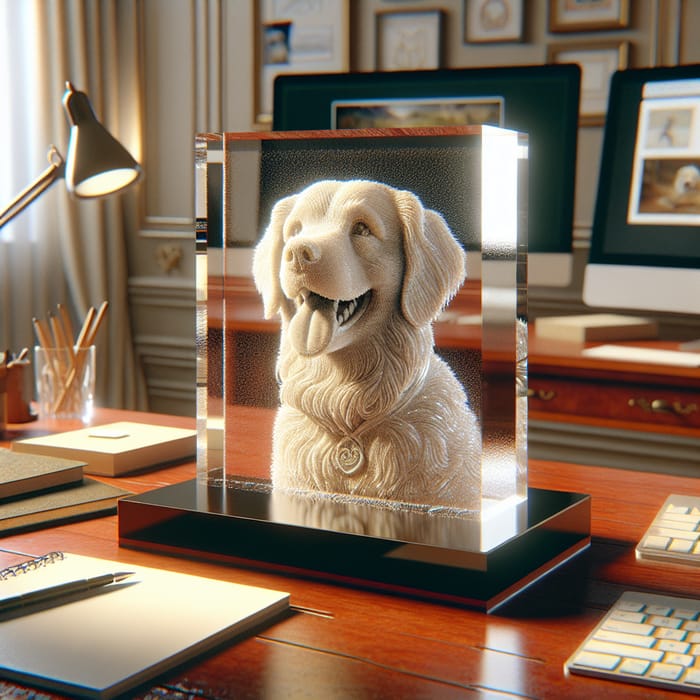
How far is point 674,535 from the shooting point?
979 mm

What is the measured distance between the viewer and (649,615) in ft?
2.51

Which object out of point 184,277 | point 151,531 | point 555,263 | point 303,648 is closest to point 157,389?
point 184,277

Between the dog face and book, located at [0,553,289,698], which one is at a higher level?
the dog face

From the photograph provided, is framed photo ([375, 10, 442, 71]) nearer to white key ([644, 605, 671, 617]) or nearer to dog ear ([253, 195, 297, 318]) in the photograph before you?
dog ear ([253, 195, 297, 318])

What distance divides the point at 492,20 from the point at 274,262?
232 centimetres

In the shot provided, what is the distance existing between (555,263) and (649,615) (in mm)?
1720

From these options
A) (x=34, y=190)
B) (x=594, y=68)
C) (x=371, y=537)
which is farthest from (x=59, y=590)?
(x=594, y=68)

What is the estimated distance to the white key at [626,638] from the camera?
2.32 ft

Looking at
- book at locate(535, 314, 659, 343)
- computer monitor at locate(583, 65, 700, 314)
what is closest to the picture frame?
computer monitor at locate(583, 65, 700, 314)

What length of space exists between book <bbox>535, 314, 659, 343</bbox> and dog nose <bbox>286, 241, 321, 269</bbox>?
63.0 inches

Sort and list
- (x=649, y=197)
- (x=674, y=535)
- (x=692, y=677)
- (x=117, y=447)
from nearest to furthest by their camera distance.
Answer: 1. (x=692, y=677)
2. (x=674, y=535)
3. (x=117, y=447)
4. (x=649, y=197)

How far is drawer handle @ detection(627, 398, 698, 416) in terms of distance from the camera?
2039 millimetres

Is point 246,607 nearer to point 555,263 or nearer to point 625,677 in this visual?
point 625,677

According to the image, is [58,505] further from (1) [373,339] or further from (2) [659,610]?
(2) [659,610]
